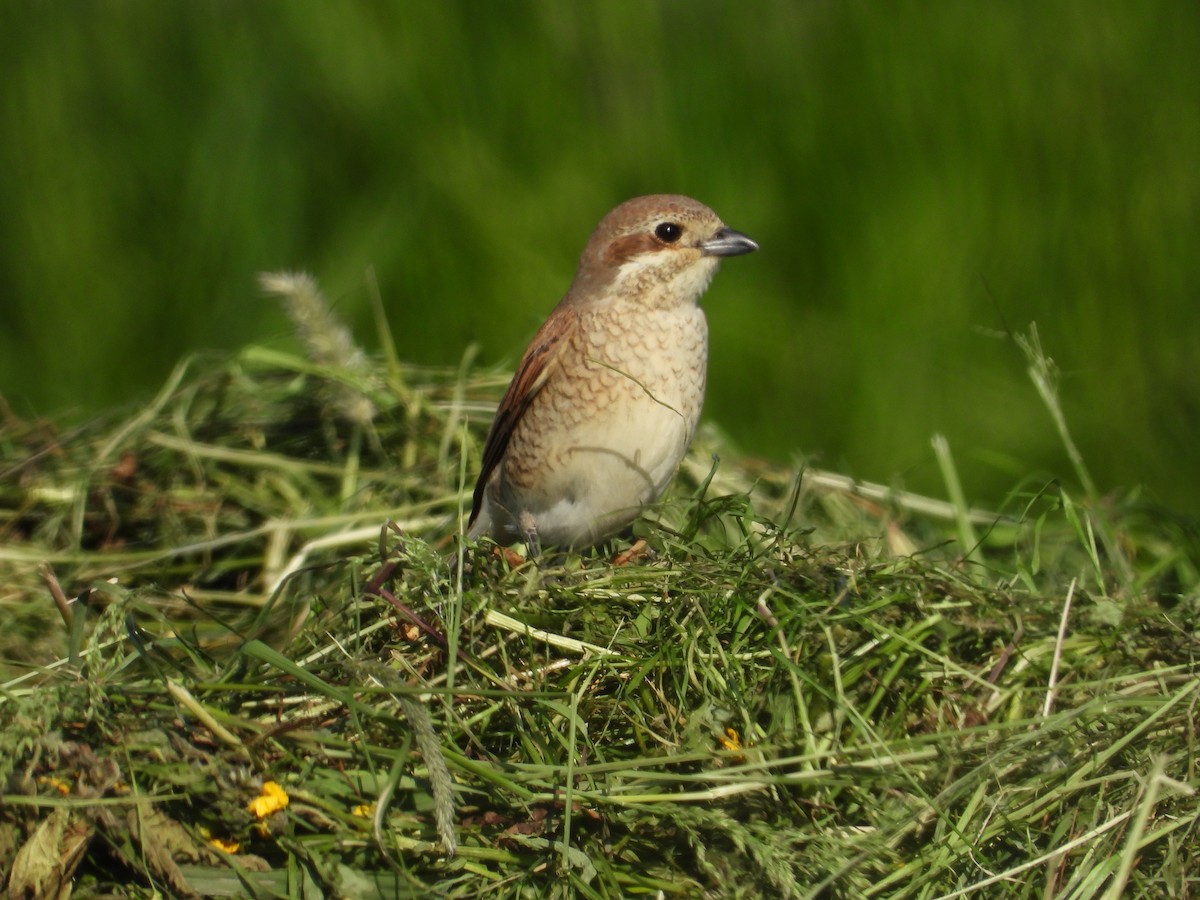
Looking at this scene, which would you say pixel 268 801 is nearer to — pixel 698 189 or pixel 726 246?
pixel 726 246

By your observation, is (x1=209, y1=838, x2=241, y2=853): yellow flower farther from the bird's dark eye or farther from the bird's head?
the bird's dark eye

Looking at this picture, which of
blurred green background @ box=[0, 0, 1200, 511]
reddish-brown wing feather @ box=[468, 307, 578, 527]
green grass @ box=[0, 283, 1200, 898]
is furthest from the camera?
blurred green background @ box=[0, 0, 1200, 511]

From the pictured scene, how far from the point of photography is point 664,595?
2.54m

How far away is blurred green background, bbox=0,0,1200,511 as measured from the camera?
4.98 meters

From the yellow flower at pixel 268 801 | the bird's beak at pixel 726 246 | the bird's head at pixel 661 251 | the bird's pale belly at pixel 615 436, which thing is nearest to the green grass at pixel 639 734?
the yellow flower at pixel 268 801

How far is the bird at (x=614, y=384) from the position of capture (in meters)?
3.07

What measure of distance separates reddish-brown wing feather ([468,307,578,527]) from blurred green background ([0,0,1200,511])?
1538mm

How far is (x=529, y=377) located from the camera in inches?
126

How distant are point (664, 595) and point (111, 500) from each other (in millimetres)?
1900

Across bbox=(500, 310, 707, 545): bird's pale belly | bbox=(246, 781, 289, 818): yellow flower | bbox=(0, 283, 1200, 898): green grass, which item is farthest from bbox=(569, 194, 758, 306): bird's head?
bbox=(246, 781, 289, 818): yellow flower

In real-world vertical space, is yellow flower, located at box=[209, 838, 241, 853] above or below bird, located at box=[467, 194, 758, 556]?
below

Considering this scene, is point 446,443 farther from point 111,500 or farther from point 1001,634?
point 1001,634

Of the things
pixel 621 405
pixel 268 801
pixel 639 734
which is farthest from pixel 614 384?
pixel 268 801

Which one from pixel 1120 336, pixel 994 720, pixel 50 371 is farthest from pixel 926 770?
pixel 50 371
